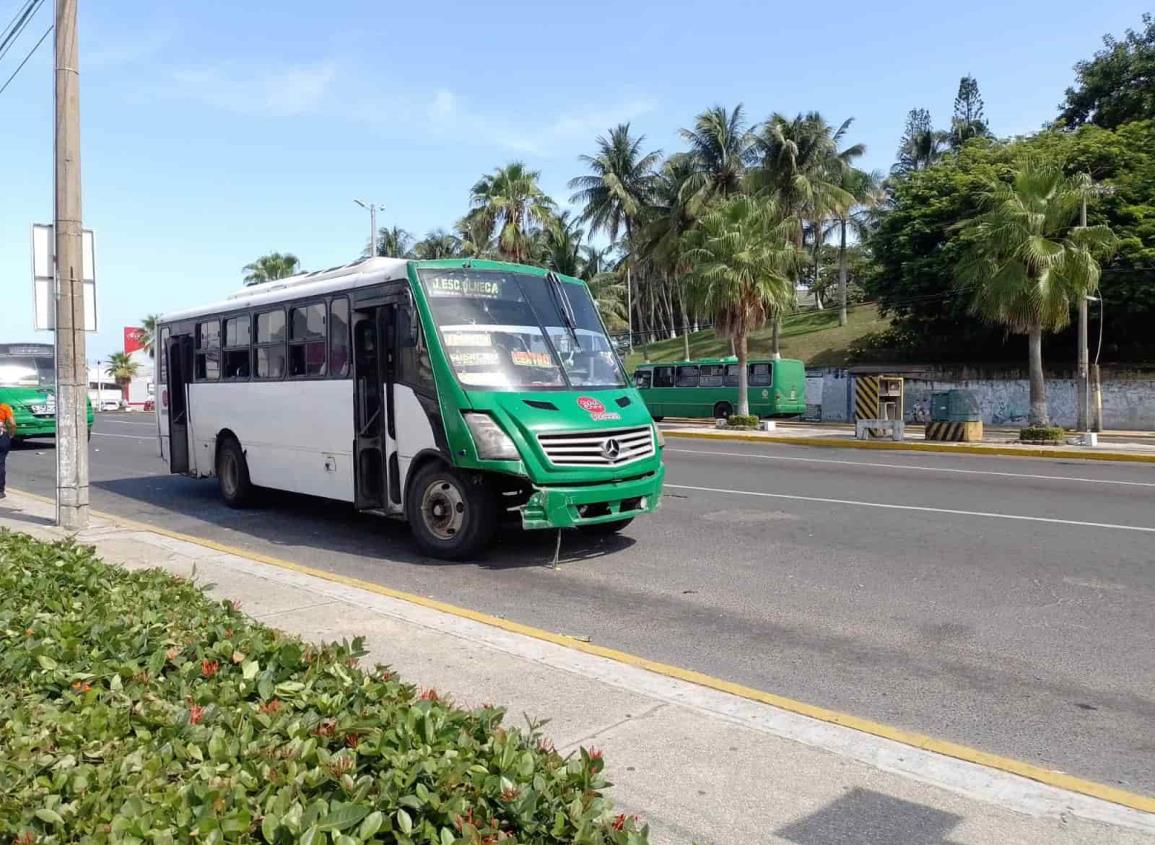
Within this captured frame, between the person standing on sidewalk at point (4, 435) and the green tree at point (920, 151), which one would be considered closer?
the person standing on sidewalk at point (4, 435)

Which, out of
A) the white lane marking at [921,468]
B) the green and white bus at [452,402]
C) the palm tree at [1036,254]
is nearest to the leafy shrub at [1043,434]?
the palm tree at [1036,254]

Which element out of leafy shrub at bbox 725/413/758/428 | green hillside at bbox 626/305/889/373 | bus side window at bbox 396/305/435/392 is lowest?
leafy shrub at bbox 725/413/758/428

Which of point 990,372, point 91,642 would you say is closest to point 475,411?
point 91,642

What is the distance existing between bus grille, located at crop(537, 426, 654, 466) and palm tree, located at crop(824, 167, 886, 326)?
4127cm

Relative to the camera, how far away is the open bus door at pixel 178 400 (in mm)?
12703

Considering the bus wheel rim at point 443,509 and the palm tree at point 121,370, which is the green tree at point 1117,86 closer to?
the bus wheel rim at point 443,509

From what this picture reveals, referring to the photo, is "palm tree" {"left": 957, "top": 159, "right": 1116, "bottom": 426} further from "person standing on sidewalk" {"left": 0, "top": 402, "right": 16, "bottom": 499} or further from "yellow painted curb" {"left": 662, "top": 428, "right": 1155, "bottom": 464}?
"person standing on sidewalk" {"left": 0, "top": 402, "right": 16, "bottom": 499}

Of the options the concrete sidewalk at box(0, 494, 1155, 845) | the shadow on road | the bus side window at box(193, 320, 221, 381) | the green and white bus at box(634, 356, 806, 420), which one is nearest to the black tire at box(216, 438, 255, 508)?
the shadow on road

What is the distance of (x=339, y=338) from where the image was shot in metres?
9.63

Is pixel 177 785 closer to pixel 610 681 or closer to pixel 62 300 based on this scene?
pixel 610 681

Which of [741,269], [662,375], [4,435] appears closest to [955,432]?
[741,269]

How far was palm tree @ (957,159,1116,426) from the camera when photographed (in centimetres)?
2383

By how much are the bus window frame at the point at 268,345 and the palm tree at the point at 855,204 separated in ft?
132

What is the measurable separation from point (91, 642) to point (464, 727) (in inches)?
79.5
